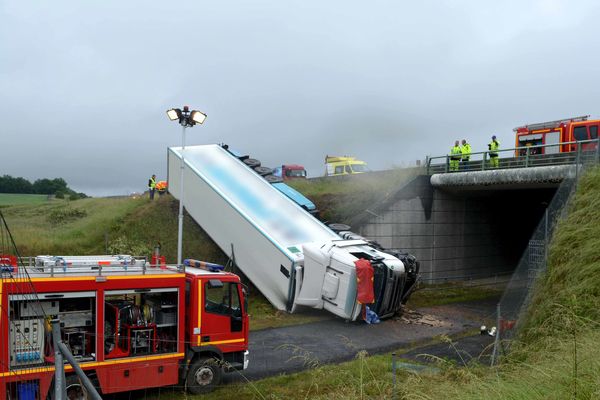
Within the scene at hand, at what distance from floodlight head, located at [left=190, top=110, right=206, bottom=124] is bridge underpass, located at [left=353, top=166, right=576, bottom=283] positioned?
7816 mm

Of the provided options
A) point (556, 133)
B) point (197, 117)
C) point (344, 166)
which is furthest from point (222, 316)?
point (344, 166)

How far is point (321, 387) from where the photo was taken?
320 inches

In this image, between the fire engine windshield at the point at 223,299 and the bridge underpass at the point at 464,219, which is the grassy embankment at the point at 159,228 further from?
the fire engine windshield at the point at 223,299

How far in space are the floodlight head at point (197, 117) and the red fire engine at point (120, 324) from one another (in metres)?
5.26

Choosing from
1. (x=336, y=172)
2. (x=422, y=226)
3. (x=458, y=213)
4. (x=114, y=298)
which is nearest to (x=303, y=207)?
(x=422, y=226)

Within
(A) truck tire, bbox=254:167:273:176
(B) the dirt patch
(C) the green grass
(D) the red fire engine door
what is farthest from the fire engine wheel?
(C) the green grass

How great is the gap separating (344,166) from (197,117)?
55.2ft

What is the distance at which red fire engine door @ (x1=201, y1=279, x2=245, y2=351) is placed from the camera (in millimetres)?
8617

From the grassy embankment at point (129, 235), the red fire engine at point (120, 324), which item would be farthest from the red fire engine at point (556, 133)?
the red fire engine at point (120, 324)

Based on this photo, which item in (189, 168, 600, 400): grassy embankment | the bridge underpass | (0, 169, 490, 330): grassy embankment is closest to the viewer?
(189, 168, 600, 400): grassy embankment

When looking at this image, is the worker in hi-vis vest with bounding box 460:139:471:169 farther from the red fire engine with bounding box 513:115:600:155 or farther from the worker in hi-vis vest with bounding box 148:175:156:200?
the worker in hi-vis vest with bounding box 148:175:156:200

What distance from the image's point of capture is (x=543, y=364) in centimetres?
538

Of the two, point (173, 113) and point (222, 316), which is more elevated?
point (173, 113)

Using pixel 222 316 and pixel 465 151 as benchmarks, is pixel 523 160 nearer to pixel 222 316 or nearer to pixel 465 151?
pixel 465 151
